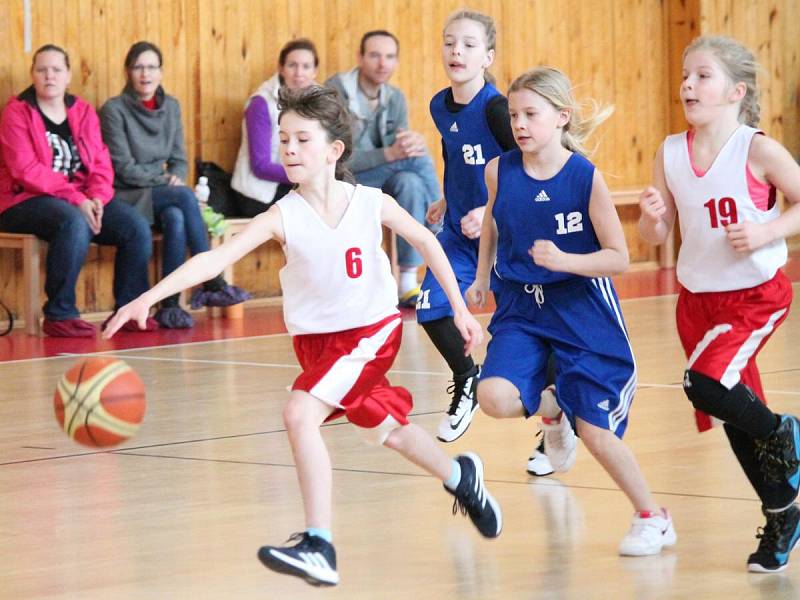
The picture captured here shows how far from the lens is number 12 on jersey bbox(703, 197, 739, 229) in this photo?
12.7 ft

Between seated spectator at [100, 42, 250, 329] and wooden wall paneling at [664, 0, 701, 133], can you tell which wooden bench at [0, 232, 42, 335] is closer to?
seated spectator at [100, 42, 250, 329]

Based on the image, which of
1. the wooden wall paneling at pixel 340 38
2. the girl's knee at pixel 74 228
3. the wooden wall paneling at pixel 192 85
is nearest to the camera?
the girl's knee at pixel 74 228

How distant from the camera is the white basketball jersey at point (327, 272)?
3830mm

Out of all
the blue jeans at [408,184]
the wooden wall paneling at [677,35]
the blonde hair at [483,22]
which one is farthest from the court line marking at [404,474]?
the wooden wall paneling at [677,35]

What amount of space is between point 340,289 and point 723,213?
0.96m

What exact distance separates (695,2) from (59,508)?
9622 mm

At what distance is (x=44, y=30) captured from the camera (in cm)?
946

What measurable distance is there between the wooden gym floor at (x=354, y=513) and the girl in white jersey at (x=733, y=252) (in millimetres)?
237

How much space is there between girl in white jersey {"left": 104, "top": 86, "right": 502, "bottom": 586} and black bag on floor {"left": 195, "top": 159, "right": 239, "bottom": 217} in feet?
19.9

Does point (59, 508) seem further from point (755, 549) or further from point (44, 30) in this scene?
point (44, 30)

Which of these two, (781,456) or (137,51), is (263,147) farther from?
(781,456)

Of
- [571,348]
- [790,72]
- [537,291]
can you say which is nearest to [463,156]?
[537,291]

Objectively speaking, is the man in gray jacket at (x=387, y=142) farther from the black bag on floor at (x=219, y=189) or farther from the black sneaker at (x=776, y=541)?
the black sneaker at (x=776, y=541)

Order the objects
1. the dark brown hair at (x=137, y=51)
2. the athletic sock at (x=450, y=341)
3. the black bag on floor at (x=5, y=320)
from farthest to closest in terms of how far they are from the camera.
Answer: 1. the dark brown hair at (x=137, y=51)
2. the black bag on floor at (x=5, y=320)
3. the athletic sock at (x=450, y=341)
